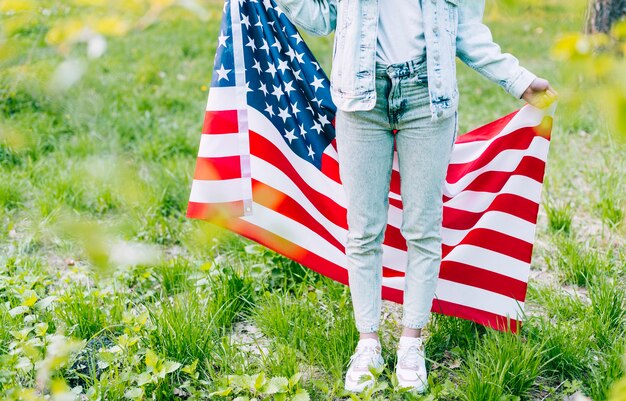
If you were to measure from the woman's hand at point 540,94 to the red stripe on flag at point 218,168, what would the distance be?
1138 millimetres

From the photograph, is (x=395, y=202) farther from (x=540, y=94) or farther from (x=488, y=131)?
(x=540, y=94)

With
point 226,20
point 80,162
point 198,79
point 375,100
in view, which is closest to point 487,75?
point 375,100

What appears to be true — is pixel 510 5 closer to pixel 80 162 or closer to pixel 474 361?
pixel 474 361

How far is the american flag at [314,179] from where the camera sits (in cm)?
265

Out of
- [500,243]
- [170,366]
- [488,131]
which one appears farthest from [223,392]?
[488,131]

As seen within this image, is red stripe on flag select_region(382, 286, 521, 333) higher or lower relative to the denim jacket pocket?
lower

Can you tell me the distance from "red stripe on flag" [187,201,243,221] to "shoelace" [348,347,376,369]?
0.76 m

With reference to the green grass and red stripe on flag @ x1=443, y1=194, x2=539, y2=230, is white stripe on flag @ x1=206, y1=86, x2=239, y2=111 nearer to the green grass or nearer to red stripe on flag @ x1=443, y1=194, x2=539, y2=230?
the green grass

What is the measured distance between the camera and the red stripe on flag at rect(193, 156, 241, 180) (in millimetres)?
2674

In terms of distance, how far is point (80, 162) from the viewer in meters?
4.40

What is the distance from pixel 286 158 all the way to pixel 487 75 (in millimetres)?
894

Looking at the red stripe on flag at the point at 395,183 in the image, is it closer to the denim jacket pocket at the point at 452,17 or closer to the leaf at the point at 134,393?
the denim jacket pocket at the point at 452,17

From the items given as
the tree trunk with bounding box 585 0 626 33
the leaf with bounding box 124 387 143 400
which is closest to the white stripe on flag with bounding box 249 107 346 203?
the leaf with bounding box 124 387 143 400

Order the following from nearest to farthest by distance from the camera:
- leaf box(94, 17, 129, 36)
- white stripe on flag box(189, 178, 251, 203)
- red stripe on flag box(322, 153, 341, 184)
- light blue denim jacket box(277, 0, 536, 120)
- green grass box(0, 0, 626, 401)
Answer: leaf box(94, 17, 129, 36) < light blue denim jacket box(277, 0, 536, 120) < green grass box(0, 0, 626, 401) < white stripe on flag box(189, 178, 251, 203) < red stripe on flag box(322, 153, 341, 184)
